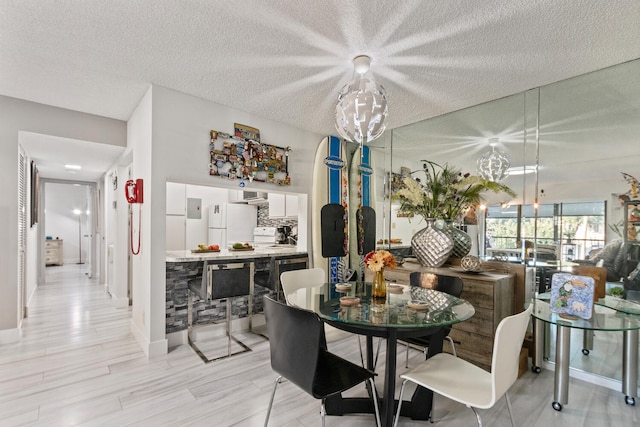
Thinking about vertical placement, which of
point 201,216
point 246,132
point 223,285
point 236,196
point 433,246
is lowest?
point 223,285

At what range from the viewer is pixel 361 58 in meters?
2.38

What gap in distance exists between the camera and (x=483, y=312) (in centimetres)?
265

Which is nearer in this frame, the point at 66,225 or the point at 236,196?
the point at 236,196

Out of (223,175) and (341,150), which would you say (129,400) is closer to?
(223,175)

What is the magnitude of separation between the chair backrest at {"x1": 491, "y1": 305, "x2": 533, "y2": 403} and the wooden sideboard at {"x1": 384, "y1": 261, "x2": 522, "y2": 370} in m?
1.20

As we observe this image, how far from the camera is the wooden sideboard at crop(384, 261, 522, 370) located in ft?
8.57

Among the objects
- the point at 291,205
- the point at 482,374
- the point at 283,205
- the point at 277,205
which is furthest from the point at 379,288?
the point at 277,205

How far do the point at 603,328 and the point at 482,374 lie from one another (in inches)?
39.6

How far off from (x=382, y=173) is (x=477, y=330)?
2.39 meters

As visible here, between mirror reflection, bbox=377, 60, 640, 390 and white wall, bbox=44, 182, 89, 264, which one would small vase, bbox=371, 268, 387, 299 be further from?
white wall, bbox=44, 182, 89, 264

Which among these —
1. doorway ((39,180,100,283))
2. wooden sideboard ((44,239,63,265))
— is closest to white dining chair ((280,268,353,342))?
doorway ((39,180,100,283))

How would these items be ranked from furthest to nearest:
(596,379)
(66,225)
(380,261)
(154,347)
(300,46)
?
1. (66,225)
2. (154,347)
3. (596,379)
4. (300,46)
5. (380,261)

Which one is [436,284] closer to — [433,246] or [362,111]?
[433,246]

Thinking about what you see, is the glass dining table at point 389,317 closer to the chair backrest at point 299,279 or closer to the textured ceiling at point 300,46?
the chair backrest at point 299,279
